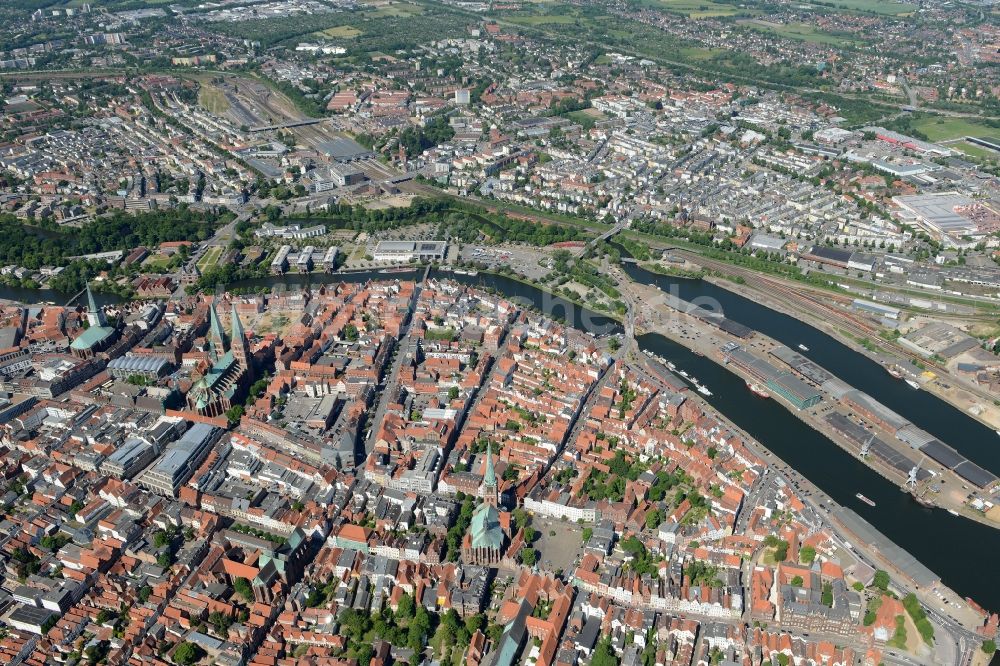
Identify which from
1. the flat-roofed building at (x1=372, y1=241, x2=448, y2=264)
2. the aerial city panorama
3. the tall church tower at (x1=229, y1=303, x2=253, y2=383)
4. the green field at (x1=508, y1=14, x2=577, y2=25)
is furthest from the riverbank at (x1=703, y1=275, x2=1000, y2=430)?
the green field at (x1=508, y1=14, x2=577, y2=25)

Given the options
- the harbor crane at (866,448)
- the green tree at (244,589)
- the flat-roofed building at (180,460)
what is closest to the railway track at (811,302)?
the harbor crane at (866,448)

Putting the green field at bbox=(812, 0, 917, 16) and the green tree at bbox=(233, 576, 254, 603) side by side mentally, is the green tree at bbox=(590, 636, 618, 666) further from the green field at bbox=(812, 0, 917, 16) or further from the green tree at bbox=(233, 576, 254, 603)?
the green field at bbox=(812, 0, 917, 16)

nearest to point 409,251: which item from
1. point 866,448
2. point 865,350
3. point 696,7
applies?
point 865,350

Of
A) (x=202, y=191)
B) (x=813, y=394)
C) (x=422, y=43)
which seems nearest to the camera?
(x=813, y=394)

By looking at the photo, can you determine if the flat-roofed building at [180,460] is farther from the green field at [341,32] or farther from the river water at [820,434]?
the green field at [341,32]

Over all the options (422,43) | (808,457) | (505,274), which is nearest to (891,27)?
(422,43)

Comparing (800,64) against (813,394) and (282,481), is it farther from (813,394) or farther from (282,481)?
(282,481)
